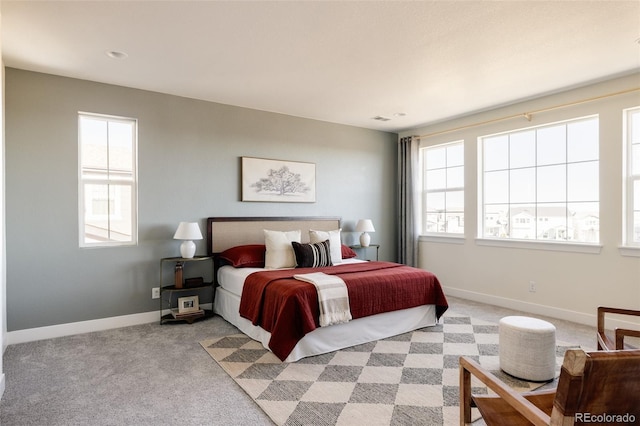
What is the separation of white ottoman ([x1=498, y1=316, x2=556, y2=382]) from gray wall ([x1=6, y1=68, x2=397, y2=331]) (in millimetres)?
3236

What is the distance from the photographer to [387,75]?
3.63 meters

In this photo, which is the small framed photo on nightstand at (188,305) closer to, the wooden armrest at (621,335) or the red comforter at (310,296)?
the red comforter at (310,296)

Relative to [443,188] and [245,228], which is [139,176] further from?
[443,188]

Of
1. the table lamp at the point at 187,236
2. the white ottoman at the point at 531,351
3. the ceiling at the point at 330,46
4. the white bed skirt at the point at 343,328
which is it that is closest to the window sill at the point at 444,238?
the white bed skirt at the point at 343,328

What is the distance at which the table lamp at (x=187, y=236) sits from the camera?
12.8 feet

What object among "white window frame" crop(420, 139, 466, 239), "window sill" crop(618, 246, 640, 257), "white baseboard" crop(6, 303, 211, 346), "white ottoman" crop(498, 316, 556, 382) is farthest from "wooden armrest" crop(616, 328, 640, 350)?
"white baseboard" crop(6, 303, 211, 346)

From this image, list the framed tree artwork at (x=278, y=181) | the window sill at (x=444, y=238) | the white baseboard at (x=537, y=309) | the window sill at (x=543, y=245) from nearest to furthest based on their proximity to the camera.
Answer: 1. the white baseboard at (x=537, y=309)
2. the window sill at (x=543, y=245)
3. the framed tree artwork at (x=278, y=181)
4. the window sill at (x=444, y=238)

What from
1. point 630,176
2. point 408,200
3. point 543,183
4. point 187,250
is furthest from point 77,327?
point 630,176

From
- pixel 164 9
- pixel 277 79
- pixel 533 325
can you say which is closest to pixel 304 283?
pixel 533 325

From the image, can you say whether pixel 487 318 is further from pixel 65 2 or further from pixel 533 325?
pixel 65 2

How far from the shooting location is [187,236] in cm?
389

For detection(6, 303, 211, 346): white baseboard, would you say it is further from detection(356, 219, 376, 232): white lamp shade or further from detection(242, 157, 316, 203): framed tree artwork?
detection(356, 219, 376, 232): white lamp shade

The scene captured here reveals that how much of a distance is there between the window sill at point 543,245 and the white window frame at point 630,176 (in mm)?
290

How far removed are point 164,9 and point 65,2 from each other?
62 centimetres
